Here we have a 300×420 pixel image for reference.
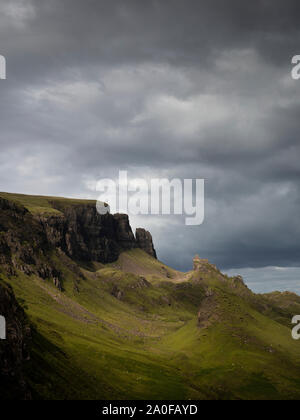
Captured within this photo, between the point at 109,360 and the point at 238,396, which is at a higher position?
the point at 109,360

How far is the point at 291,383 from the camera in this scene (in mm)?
166750

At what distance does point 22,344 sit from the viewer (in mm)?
81688

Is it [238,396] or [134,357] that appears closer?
[238,396]

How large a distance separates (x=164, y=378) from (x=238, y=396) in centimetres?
3429

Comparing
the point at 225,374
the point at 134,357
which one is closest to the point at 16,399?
the point at 134,357

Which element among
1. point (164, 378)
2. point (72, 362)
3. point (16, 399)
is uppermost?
point (16, 399)

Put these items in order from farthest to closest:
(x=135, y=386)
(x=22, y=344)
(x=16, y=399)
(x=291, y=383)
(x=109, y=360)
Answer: (x=291, y=383), (x=109, y=360), (x=135, y=386), (x=22, y=344), (x=16, y=399)

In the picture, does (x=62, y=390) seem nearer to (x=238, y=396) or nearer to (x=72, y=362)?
(x=72, y=362)

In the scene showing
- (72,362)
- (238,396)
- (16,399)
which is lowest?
(238,396)
